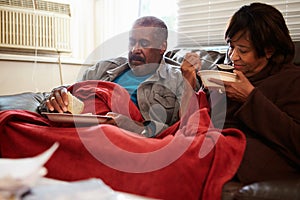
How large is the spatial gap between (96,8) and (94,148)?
2068 mm

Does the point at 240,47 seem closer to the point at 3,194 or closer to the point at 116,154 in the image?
the point at 116,154

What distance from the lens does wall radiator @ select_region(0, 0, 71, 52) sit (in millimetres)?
2383

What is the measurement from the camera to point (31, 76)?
2.50 meters

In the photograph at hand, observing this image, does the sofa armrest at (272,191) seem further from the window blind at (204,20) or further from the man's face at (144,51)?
the window blind at (204,20)

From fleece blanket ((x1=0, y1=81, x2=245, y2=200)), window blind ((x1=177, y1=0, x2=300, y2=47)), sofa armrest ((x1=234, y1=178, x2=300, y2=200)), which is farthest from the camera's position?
window blind ((x1=177, y1=0, x2=300, y2=47))

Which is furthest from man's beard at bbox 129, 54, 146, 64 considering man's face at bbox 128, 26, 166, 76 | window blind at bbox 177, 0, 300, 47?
window blind at bbox 177, 0, 300, 47

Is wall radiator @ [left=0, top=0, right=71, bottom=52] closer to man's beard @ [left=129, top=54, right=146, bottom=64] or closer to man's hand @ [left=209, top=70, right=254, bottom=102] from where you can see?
man's beard @ [left=129, top=54, right=146, bottom=64]

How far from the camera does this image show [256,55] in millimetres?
1396

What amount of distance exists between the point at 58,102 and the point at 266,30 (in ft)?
2.94

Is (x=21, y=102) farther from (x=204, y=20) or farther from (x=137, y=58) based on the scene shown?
(x=204, y=20)

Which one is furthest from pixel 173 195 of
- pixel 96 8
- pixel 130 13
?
pixel 96 8

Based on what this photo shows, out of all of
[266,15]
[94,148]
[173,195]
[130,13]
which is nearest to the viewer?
[173,195]

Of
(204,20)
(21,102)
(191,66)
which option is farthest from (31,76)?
(191,66)

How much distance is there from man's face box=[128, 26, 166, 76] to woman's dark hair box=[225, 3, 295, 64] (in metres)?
0.51
